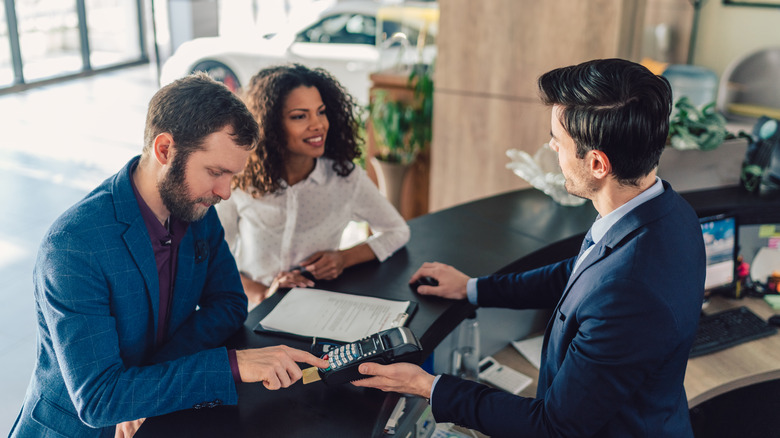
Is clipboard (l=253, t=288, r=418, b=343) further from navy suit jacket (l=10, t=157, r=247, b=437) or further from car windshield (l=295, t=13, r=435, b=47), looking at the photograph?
car windshield (l=295, t=13, r=435, b=47)

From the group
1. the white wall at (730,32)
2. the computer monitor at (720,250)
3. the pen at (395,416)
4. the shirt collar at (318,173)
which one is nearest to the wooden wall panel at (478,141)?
the computer monitor at (720,250)

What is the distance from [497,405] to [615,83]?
690 millimetres

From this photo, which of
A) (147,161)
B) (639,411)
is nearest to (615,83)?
(639,411)

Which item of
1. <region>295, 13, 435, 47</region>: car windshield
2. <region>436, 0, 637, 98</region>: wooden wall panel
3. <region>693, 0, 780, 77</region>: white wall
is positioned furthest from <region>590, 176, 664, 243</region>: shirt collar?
<region>693, 0, 780, 77</region>: white wall

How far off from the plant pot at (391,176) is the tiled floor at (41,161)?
236 centimetres

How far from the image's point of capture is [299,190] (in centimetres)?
234

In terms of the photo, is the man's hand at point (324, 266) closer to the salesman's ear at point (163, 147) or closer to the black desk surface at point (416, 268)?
the black desk surface at point (416, 268)

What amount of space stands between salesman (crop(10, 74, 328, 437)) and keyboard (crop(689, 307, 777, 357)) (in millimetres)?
1596

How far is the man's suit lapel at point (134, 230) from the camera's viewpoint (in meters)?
1.43

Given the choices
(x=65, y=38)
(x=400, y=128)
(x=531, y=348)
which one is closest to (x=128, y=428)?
(x=531, y=348)

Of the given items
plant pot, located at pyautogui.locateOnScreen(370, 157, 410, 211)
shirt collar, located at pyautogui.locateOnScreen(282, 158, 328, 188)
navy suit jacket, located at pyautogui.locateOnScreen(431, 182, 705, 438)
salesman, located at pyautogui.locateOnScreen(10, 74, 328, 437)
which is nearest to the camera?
navy suit jacket, located at pyautogui.locateOnScreen(431, 182, 705, 438)

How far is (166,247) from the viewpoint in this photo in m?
1.57

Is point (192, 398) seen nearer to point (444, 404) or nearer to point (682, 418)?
point (444, 404)

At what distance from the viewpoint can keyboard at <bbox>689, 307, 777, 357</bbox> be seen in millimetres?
2379
